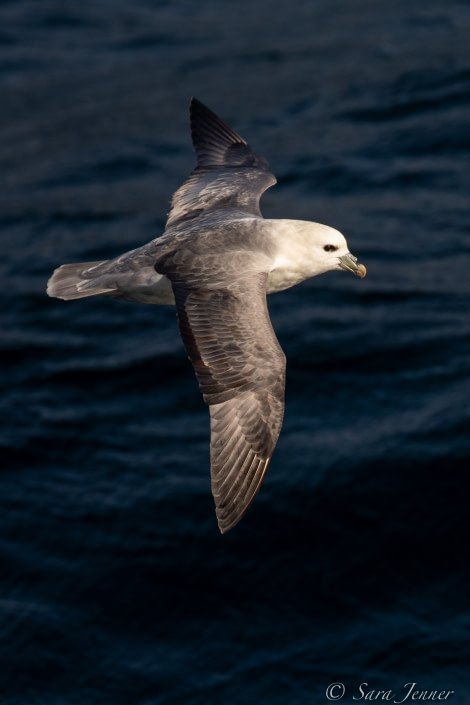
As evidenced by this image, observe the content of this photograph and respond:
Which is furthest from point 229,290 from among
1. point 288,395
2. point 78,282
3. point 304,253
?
point 288,395

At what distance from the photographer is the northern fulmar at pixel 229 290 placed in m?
7.42

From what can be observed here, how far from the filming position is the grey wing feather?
291 inches

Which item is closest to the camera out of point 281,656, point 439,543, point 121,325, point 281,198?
point 281,656

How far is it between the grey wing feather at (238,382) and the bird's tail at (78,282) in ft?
2.97

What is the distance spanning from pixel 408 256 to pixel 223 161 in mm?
4571

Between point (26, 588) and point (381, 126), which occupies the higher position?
point (381, 126)

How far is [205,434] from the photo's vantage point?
12164mm

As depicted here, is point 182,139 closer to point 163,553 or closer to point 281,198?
point 281,198

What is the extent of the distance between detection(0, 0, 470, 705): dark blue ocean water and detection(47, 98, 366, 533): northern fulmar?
3.13 meters

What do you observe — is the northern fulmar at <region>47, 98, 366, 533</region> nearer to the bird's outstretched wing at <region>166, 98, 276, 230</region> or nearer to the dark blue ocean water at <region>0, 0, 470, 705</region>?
the bird's outstretched wing at <region>166, 98, 276, 230</region>

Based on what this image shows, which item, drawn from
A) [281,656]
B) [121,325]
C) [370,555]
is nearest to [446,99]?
[121,325]

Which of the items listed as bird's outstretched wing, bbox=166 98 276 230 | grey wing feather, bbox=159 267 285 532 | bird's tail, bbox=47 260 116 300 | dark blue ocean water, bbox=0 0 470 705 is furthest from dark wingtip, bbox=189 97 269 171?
dark blue ocean water, bbox=0 0 470 705

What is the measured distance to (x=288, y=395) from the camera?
1239 centimetres

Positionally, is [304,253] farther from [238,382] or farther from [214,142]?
[214,142]
